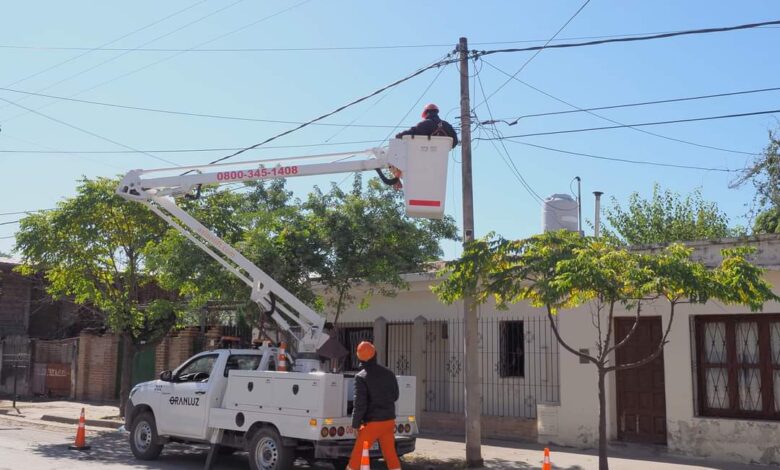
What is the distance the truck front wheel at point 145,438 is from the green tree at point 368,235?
3.86 meters

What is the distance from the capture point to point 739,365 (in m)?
12.2

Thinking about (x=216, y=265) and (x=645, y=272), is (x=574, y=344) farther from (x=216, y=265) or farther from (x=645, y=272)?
(x=216, y=265)

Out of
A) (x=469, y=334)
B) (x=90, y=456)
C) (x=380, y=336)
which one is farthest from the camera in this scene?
(x=380, y=336)

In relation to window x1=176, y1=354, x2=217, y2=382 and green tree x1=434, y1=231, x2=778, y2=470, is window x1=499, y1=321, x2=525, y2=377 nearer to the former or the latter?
green tree x1=434, y1=231, x2=778, y2=470

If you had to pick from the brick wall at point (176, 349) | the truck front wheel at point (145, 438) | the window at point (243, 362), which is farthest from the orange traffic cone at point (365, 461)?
the brick wall at point (176, 349)

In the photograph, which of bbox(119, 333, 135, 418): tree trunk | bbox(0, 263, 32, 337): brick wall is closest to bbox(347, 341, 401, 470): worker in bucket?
bbox(119, 333, 135, 418): tree trunk

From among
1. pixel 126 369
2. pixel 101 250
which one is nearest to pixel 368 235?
pixel 101 250

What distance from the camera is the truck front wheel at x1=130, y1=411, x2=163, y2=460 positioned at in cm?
1221

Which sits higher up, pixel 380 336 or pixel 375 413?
pixel 380 336

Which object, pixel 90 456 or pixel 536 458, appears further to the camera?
pixel 90 456

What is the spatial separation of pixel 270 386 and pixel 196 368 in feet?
7.32

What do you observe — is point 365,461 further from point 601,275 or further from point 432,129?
point 432,129

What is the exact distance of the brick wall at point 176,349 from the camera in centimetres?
2195

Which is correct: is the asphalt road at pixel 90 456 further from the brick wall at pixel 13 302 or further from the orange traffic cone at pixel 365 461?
the brick wall at pixel 13 302
